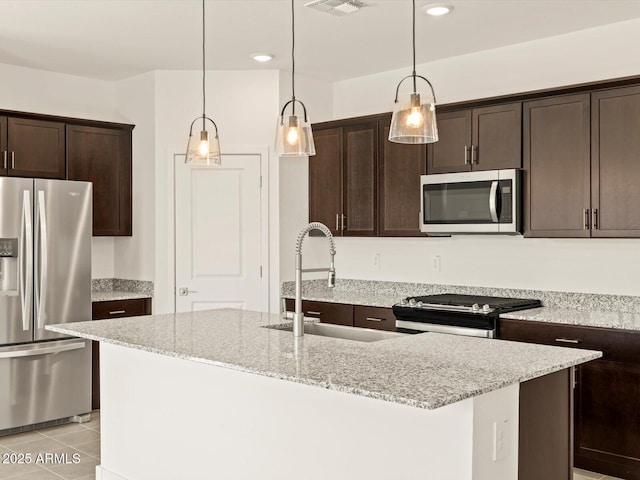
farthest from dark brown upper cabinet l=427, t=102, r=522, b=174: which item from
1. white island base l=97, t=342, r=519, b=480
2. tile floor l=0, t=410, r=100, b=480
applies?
tile floor l=0, t=410, r=100, b=480

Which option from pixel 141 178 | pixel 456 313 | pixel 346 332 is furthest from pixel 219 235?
pixel 346 332

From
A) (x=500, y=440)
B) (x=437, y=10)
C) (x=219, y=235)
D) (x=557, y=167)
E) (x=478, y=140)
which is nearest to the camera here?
(x=500, y=440)

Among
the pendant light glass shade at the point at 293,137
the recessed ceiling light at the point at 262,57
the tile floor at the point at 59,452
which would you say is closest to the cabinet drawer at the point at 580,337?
the tile floor at the point at 59,452

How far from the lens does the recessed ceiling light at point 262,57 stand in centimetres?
493

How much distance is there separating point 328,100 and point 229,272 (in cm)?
170

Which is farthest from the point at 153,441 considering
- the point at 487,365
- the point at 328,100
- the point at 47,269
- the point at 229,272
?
the point at 328,100

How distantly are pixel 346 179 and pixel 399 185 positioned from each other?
1.73 ft

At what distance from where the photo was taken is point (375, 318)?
15.7ft

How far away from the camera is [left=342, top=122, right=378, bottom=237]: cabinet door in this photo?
17.0 feet

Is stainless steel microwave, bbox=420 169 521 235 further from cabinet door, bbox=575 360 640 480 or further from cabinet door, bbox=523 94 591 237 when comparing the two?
cabinet door, bbox=575 360 640 480

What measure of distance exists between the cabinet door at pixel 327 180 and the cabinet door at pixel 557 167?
1616 millimetres

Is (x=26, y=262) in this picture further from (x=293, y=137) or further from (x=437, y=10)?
(x=437, y=10)

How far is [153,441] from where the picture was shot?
321 cm

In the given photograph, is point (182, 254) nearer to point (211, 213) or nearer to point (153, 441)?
point (211, 213)
